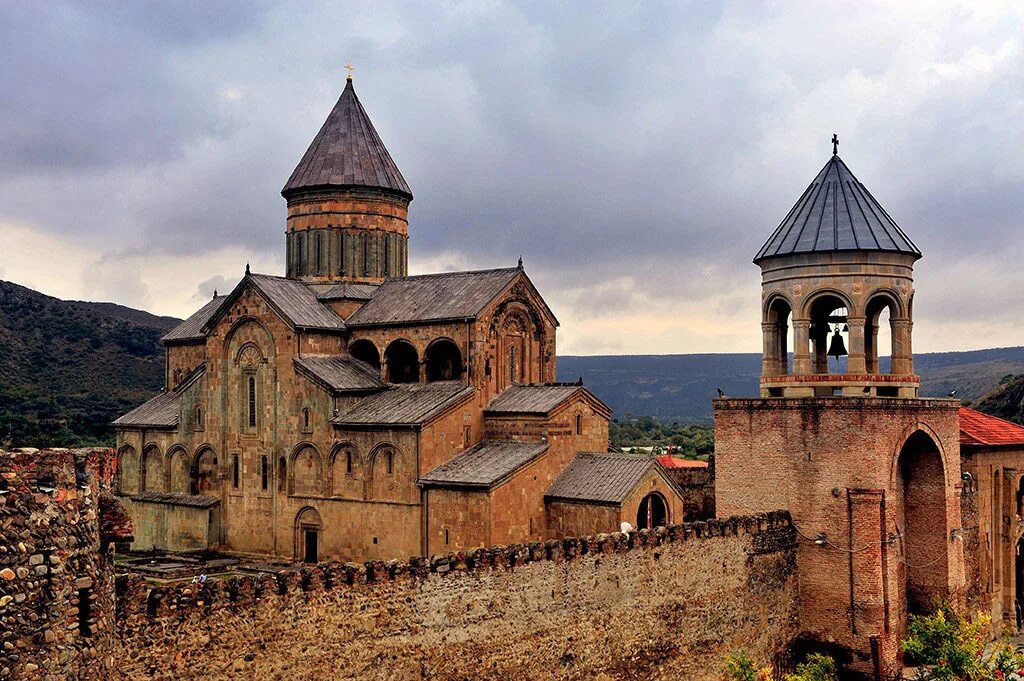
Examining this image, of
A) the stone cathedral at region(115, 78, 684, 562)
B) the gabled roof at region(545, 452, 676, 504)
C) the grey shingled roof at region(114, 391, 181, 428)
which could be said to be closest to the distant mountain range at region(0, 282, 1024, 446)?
the grey shingled roof at region(114, 391, 181, 428)

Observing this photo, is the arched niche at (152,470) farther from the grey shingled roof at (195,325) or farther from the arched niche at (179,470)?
the grey shingled roof at (195,325)

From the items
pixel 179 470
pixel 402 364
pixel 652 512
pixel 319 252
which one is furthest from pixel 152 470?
pixel 652 512

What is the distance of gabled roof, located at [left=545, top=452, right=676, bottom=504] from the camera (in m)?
21.5

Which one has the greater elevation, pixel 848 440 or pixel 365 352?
pixel 365 352

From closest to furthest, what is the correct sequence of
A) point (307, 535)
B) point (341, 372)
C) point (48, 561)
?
point (48, 561) < point (307, 535) < point (341, 372)

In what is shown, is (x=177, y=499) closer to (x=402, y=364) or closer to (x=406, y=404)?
(x=402, y=364)

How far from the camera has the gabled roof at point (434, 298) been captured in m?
24.6

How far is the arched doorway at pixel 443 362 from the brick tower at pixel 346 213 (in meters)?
4.21

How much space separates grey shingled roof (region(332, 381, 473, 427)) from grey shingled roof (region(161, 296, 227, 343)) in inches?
290

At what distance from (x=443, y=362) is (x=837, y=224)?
33.0 ft

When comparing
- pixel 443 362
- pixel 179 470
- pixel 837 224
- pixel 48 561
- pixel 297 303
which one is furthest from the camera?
pixel 179 470

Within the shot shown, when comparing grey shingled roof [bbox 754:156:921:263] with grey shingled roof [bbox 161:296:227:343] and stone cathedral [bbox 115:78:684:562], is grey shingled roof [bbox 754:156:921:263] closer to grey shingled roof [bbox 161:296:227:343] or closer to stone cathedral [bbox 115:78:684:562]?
stone cathedral [bbox 115:78:684:562]

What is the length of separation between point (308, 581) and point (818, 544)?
10301 millimetres

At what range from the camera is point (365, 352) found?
86.7 ft
